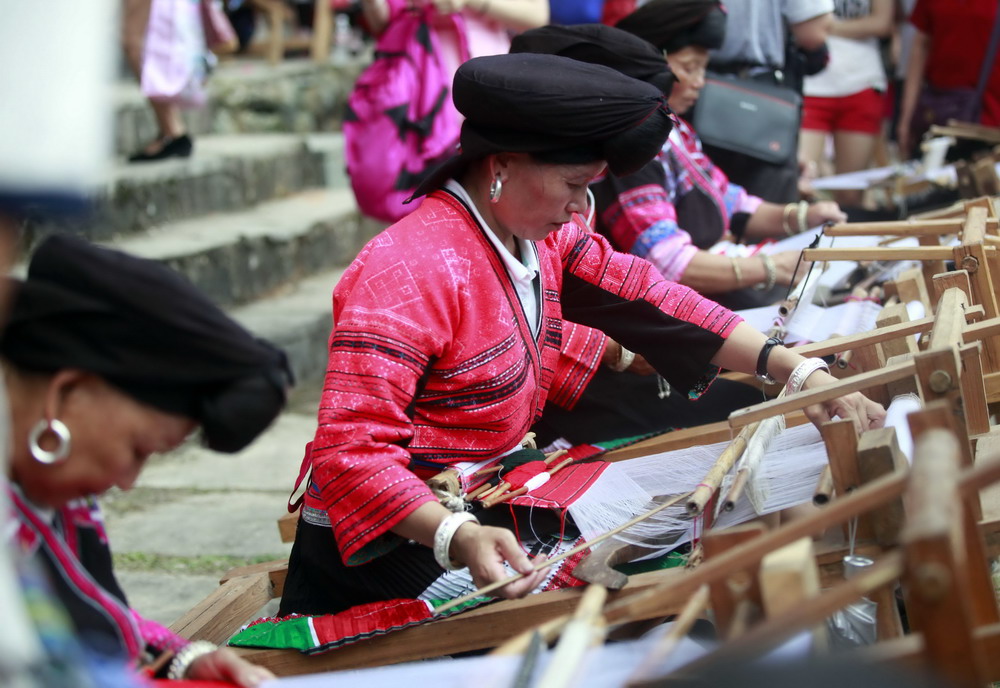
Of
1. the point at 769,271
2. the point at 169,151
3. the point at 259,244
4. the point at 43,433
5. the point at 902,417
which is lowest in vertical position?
the point at 259,244

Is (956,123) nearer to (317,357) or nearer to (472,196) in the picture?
(317,357)

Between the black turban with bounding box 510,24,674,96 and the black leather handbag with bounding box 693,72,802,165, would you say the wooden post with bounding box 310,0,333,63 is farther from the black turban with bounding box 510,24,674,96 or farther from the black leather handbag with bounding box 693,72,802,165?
the black turban with bounding box 510,24,674,96

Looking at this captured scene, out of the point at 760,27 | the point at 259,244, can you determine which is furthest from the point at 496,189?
the point at 259,244

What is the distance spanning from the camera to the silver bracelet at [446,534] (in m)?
1.72

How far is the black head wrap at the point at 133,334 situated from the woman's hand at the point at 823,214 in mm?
2840

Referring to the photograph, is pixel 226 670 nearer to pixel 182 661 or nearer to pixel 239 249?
pixel 182 661

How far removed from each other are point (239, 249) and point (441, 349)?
3620 millimetres

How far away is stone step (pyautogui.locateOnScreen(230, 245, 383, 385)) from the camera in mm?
5008

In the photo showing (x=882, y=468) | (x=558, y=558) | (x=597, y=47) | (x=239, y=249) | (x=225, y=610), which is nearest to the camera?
(x=882, y=468)

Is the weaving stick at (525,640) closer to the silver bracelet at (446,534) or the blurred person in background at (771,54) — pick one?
the silver bracelet at (446,534)

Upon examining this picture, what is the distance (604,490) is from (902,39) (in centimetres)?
510

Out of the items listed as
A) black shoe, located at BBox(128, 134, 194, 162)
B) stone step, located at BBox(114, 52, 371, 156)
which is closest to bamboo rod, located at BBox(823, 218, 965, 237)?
black shoe, located at BBox(128, 134, 194, 162)

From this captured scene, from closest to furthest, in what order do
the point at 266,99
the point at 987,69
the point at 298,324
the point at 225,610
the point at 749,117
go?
the point at 225,610
the point at 749,117
the point at 298,324
the point at 987,69
the point at 266,99

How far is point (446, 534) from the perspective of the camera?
5.65 ft
